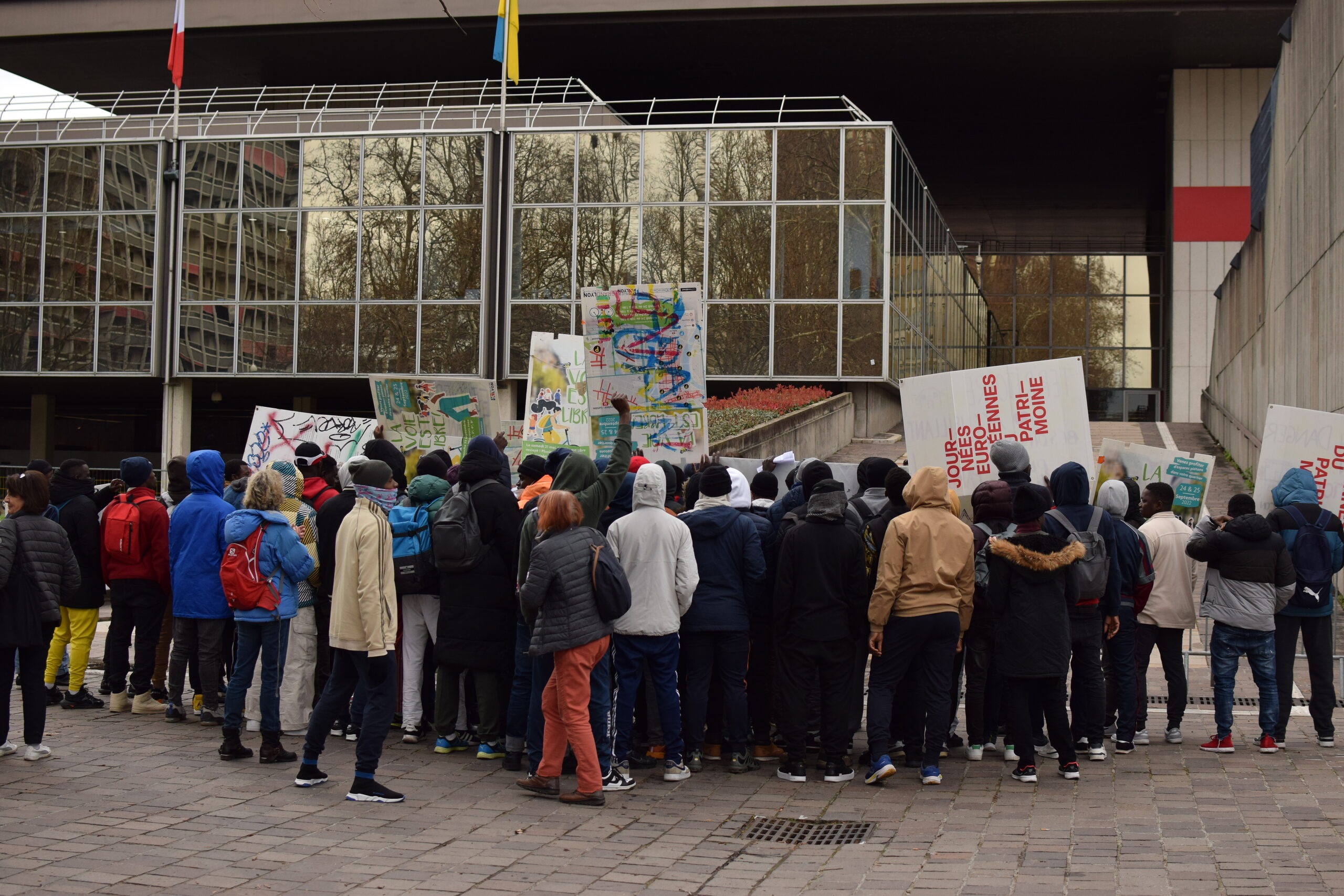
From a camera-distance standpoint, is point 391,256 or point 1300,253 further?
point 391,256

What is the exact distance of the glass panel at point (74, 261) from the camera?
30672 millimetres

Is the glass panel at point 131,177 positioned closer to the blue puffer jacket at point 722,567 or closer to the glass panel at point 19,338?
the glass panel at point 19,338

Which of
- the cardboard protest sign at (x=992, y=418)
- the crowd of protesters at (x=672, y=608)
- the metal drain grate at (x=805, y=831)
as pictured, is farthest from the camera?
the cardboard protest sign at (x=992, y=418)

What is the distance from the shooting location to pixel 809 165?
95.0 ft

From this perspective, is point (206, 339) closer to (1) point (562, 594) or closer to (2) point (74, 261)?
(2) point (74, 261)

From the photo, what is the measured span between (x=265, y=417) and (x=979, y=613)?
7.51 m

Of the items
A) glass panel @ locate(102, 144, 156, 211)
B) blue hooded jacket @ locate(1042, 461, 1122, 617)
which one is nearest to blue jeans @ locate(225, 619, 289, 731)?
blue hooded jacket @ locate(1042, 461, 1122, 617)

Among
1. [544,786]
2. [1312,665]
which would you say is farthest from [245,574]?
[1312,665]

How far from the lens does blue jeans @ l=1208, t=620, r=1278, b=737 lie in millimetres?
8578

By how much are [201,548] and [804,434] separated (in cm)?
1635

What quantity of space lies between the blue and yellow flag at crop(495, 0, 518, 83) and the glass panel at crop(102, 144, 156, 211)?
30.5 feet

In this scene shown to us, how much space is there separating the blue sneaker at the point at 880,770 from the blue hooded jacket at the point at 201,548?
Result: 4398mm

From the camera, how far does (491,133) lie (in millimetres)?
→ 29844

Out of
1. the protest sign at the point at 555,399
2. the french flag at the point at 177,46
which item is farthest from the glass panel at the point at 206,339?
the protest sign at the point at 555,399
